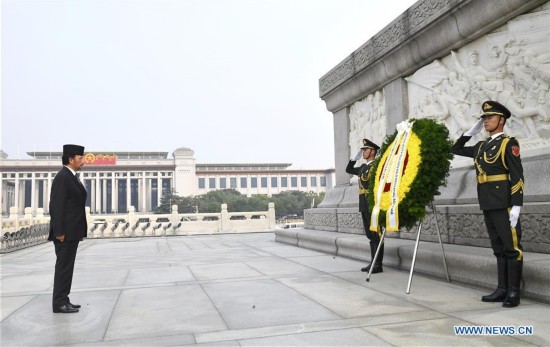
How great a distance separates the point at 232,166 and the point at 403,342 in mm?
109256

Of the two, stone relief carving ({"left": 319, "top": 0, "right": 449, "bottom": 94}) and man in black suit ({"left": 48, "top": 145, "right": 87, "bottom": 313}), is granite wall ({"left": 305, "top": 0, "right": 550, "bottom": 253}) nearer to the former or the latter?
stone relief carving ({"left": 319, "top": 0, "right": 449, "bottom": 94})

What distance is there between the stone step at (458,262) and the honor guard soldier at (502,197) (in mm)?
212

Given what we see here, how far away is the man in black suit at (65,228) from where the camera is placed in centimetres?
392

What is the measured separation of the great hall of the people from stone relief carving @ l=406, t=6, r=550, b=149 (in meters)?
86.3

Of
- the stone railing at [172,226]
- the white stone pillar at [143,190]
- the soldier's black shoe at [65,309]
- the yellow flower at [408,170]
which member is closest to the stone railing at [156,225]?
the stone railing at [172,226]

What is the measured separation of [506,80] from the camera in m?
5.37

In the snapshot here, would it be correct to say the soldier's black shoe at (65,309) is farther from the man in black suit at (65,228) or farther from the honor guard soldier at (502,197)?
the honor guard soldier at (502,197)

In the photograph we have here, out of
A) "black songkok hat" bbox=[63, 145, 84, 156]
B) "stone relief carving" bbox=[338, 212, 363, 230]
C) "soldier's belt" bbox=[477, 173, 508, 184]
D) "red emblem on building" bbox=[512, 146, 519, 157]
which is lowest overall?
"stone relief carving" bbox=[338, 212, 363, 230]

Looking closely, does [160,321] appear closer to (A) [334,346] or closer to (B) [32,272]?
(A) [334,346]

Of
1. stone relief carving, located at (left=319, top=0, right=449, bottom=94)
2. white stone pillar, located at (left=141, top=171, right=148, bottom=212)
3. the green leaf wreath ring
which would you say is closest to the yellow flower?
the green leaf wreath ring

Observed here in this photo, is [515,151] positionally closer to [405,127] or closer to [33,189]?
[405,127]

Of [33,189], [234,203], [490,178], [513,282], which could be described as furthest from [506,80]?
[33,189]

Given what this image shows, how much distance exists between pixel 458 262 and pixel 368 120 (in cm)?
472

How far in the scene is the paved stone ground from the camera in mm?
2902
